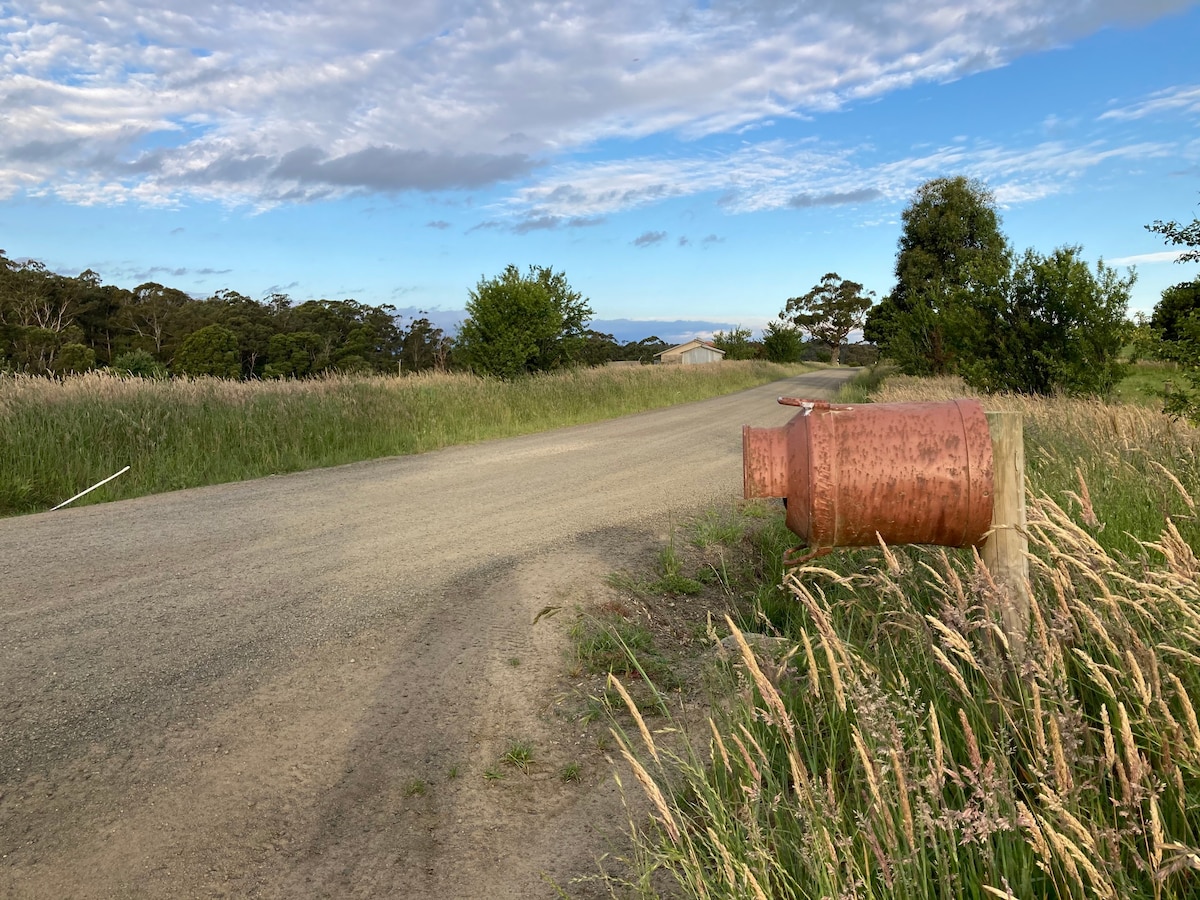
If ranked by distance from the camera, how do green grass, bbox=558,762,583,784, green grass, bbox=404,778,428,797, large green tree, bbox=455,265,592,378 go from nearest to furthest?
green grass, bbox=404,778,428,797, green grass, bbox=558,762,583,784, large green tree, bbox=455,265,592,378

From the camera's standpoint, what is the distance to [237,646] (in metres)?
4.04

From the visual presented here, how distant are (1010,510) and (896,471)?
1.32 ft

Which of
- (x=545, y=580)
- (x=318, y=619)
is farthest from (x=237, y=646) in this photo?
(x=545, y=580)

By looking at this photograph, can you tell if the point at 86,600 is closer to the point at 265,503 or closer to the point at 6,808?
the point at 6,808

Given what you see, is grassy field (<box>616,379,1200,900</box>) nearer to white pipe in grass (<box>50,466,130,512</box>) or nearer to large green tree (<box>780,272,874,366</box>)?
white pipe in grass (<box>50,466,130,512</box>)

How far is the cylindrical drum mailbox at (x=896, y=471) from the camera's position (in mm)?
2455

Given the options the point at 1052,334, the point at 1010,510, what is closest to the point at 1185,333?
the point at 1010,510

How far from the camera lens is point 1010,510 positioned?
8.18ft

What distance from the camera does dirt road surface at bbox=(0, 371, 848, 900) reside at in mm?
2506

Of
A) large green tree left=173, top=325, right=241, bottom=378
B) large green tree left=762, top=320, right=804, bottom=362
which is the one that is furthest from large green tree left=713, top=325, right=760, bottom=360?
large green tree left=173, top=325, right=241, bottom=378

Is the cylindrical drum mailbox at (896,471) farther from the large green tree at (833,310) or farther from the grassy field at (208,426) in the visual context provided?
the large green tree at (833,310)

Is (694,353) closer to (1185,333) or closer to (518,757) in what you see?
(1185,333)

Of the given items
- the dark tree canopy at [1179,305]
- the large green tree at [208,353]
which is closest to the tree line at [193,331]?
the large green tree at [208,353]

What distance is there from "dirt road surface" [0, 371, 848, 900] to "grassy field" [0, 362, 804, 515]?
2151mm
